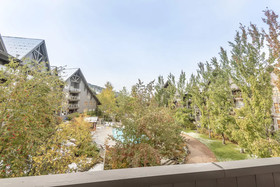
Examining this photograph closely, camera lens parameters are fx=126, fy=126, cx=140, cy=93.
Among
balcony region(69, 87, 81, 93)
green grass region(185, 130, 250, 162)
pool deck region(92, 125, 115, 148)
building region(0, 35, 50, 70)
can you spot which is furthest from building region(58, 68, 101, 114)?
green grass region(185, 130, 250, 162)

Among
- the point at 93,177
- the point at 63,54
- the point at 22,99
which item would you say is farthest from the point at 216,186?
the point at 63,54

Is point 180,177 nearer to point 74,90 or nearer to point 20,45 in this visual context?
point 20,45

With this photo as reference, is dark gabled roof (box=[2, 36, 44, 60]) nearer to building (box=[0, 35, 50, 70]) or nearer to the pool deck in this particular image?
building (box=[0, 35, 50, 70])

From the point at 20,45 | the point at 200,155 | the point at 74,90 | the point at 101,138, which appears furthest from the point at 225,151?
the point at 74,90

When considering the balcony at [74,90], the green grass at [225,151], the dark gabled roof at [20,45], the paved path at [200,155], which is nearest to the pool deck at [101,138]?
the paved path at [200,155]

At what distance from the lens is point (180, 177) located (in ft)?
3.14

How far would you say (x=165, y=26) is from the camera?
952cm

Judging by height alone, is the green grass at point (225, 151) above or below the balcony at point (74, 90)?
below

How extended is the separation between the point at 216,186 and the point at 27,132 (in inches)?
119

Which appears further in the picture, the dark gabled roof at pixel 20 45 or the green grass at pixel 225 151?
the dark gabled roof at pixel 20 45

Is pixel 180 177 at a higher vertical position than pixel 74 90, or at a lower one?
lower

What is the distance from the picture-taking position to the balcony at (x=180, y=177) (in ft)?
2.72

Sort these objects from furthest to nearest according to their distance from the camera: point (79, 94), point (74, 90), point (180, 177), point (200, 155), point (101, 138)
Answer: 1. point (79, 94)
2. point (74, 90)
3. point (101, 138)
4. point (200, 155)
5. point (180, 177)

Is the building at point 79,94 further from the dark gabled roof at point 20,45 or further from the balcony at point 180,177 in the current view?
the balcony at point 180,177
